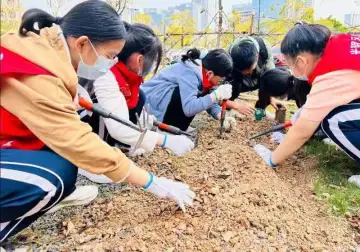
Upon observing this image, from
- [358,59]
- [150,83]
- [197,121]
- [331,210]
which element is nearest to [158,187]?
[331,210]

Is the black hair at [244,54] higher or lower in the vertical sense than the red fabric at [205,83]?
higher

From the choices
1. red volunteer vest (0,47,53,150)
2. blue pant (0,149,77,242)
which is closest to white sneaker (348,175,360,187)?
blue pant (0,149,77,242)

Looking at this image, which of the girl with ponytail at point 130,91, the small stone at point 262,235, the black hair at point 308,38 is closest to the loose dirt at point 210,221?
the small stone at point 262,235

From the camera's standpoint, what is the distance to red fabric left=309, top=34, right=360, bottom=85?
6.88ft

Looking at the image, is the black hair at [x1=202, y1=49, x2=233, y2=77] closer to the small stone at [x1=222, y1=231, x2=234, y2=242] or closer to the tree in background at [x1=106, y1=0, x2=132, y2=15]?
the small stone at [x1=222, y1=231, x2=234, y2=242]

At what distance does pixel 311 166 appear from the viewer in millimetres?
2688

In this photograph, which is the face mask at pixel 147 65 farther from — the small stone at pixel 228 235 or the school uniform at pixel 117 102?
the small stone at pixel 228 235

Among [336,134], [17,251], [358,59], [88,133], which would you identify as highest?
[358,59]

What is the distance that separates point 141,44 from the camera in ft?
7.62

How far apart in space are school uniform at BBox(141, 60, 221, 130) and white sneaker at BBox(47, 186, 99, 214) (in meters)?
1.18

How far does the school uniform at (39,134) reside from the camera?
1.28m

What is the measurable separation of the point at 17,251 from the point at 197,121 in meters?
2.50

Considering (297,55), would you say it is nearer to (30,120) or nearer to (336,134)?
(336,134)

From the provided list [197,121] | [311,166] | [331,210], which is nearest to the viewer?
[331,210]
